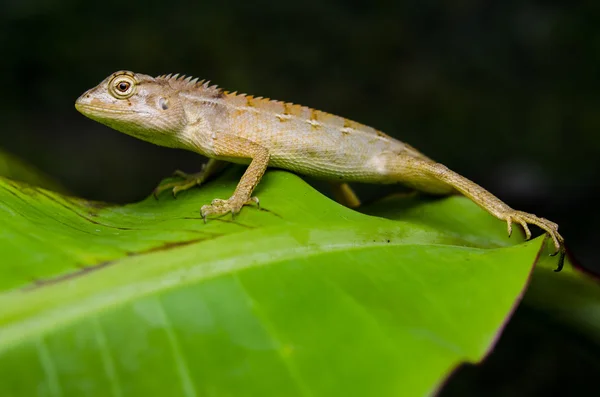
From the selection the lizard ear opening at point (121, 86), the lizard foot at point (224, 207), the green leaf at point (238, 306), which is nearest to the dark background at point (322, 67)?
the lizard ear opening at point (121, 86)

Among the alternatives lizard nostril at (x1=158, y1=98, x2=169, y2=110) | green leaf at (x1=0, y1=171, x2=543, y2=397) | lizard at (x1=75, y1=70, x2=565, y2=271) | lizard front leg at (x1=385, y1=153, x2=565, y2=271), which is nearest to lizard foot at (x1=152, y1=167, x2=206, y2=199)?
lizard at (x1=75, y1=70, x2=565, y2=271)

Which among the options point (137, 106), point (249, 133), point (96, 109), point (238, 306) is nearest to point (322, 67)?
point (249, 133)

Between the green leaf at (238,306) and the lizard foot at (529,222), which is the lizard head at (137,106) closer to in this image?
the green leaf at (238,306)

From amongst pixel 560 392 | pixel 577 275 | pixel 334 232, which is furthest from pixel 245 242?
pixel 560 392

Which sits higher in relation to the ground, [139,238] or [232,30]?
[139,238]

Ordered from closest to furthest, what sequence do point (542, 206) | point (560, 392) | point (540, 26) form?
point (560, 392) → point (542, 206) → point (540, 26)

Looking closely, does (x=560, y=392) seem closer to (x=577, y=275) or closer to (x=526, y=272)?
(x=577, y=275)
